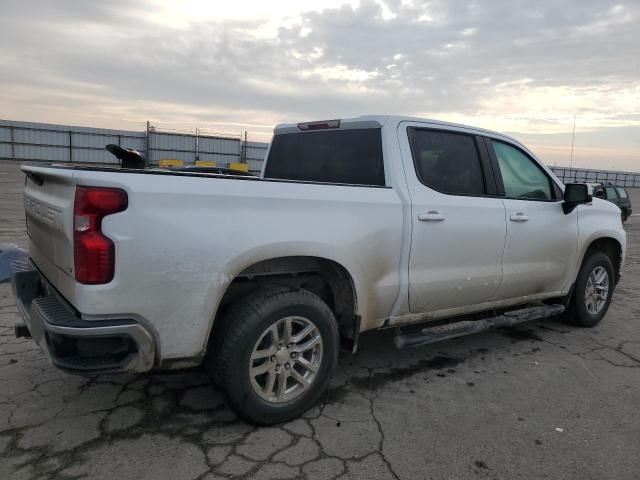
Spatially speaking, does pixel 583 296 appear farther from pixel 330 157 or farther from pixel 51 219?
pixel 51 219

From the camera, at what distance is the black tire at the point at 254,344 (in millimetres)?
2719

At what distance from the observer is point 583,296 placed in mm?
5000

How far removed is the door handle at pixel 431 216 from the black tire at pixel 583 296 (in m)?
2.28

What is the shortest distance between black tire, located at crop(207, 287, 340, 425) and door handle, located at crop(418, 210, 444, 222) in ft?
3.15

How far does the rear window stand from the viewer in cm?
360

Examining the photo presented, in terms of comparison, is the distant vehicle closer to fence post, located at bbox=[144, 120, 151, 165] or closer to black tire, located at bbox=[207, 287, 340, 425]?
black tire, located at bbox=[207, 287, 340, 425]

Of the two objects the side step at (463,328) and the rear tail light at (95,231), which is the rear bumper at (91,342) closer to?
the rear tail light at (95,231)

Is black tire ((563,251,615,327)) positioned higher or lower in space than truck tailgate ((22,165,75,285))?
lower

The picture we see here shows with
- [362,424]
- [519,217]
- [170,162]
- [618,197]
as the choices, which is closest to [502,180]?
[519,217]

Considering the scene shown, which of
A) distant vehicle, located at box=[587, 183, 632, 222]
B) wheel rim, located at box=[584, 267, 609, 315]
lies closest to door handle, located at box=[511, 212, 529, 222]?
wheel rim, located at box=[584, 267, 609, 315]

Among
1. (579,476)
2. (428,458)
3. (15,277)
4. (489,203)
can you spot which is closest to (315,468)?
(428,458)

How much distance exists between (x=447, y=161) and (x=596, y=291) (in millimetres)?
2594

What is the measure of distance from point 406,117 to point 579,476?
8.18 feet

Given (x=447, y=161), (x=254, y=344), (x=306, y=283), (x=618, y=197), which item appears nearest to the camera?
(x=254, y=344)
